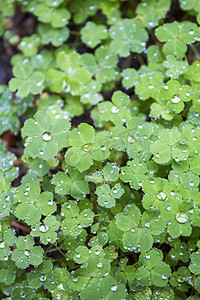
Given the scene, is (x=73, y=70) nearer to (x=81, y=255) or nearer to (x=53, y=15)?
(x=53, y=15)

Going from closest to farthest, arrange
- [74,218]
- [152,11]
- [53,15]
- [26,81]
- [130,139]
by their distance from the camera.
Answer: [74,218] → [130,139] → [26,81] → [152,11] → [53,15]

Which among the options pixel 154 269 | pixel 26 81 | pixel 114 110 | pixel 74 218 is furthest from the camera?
pixel 26 81

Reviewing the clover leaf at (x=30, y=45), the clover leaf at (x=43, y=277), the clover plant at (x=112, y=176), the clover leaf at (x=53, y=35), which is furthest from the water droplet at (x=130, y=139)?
the clover leaf at (x=30, y=45)

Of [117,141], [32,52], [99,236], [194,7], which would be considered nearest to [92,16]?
[32,52]

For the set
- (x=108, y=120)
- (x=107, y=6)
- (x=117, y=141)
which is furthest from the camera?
(x=107, y=6)

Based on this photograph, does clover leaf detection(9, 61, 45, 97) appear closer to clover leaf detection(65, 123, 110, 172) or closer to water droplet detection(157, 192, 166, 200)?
clover leaf detection(65, 123, 110, 172)

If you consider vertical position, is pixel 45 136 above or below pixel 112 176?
above

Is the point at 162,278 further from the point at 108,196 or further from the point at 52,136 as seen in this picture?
the point at 52,136

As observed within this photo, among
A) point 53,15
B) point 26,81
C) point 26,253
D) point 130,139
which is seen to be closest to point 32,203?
point 26,253
